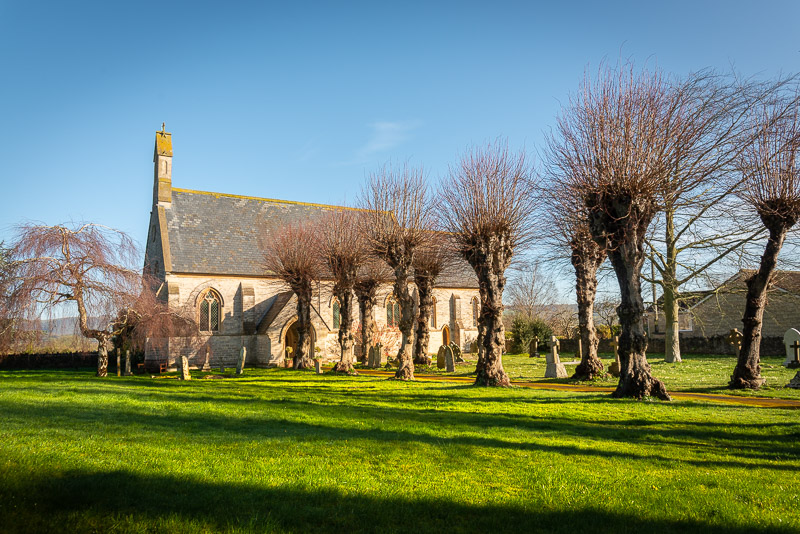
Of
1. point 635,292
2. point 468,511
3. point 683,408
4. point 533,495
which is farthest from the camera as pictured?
point 635,292

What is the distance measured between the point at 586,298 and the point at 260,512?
17703 millimetres

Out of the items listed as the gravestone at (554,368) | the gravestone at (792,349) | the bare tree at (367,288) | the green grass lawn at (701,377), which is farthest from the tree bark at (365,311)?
the gravestone at (792,349)

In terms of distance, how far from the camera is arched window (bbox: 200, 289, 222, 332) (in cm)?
3228

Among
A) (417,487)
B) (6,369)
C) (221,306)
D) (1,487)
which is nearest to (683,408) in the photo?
(417,487)

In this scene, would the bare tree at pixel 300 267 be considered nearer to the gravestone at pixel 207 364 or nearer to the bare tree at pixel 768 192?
the gravestone at pixel 207 364

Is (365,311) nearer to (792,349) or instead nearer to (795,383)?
(792,349)

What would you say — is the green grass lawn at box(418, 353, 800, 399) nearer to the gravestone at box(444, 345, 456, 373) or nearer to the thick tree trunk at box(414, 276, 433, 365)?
the gravestone at box(444, 345, 456, 373)

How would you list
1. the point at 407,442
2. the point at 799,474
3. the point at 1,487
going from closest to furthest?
the point at 1,487, the point at 799,474, the point at 407,442

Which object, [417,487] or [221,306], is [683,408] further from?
[221,306]

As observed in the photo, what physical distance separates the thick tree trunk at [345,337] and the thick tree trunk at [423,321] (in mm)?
5173

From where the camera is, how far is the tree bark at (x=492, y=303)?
17828 millimetres

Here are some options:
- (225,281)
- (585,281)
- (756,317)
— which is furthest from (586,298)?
(225,281)

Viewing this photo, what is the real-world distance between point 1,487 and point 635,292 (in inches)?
544

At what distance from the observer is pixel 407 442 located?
8.38 m
